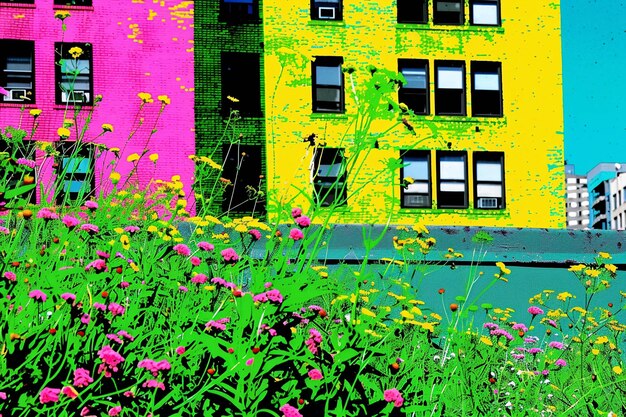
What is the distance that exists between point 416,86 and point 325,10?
355 cm

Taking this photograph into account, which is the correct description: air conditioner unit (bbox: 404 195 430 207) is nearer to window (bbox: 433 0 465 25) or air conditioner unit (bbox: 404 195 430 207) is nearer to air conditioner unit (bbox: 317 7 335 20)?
window (bbox: 433 0 465 25)

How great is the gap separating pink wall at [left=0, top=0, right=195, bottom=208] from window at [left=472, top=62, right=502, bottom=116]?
337 inches

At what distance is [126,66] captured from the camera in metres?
21.6

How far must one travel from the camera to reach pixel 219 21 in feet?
73.5

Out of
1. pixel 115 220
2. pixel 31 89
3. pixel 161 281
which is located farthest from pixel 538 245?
pixel 31 89

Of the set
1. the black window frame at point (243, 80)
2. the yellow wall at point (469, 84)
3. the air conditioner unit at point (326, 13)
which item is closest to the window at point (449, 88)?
the yellow wall at point (469, 84)

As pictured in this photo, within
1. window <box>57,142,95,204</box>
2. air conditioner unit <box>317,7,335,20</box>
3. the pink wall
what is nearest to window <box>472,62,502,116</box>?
air conditioner unit <box>317,7,335,20</box>

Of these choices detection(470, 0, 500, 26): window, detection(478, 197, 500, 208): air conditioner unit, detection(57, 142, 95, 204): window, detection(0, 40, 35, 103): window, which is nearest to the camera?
detection(57, 142, 95, 204): window

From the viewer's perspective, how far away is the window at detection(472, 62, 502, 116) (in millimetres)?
23281

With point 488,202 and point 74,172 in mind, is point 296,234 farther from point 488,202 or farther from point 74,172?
point 488,202

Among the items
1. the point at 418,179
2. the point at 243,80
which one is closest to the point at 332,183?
the point at 243,80

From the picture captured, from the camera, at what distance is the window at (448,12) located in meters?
23.5

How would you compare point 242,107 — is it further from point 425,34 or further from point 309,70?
point 425,34

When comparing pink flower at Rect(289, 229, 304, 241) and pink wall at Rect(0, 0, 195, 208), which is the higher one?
pink wall at Rect(0, 0, 195, 208)
